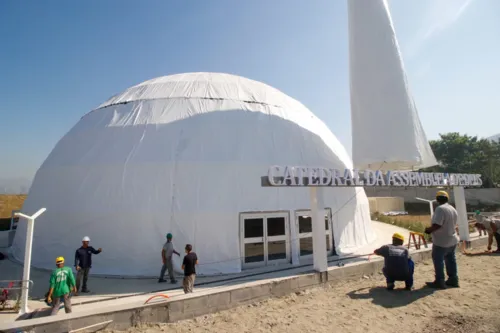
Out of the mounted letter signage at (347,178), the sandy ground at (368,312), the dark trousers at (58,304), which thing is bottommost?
the sandy ground at (368,312)

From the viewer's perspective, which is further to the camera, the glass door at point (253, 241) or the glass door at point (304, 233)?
the glass door at point (304, 233)

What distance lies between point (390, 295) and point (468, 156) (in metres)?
50.5

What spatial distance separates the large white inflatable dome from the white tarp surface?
5.37ft

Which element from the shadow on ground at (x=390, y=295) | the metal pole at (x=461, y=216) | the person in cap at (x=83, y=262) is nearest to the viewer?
the shadow on ground at (x=390, y=295)

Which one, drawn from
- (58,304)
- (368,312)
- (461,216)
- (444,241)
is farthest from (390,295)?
(461,216)

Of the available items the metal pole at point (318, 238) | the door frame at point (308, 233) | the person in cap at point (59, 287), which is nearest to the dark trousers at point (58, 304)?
the person in cap at point (59, 287)

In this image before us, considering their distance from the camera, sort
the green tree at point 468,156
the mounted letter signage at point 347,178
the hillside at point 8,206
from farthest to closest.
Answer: the green tree at point 468,156
the hillside at point 8,206
the mounted letter signage at point 347,178

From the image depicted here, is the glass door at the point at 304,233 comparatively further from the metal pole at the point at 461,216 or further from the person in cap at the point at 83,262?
the person in cap at the point at 83,262

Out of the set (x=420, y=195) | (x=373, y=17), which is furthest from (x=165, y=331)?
(x=420, y=195)

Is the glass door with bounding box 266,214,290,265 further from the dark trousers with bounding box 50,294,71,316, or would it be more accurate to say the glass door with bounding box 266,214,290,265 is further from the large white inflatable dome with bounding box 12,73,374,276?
the dark trousers with bounding box 50,294,71,316

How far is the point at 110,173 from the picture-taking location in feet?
35.6

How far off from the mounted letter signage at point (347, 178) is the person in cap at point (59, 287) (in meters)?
5.06

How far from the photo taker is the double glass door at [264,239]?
10.3 m

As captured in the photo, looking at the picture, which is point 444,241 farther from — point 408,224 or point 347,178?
point 408,224
